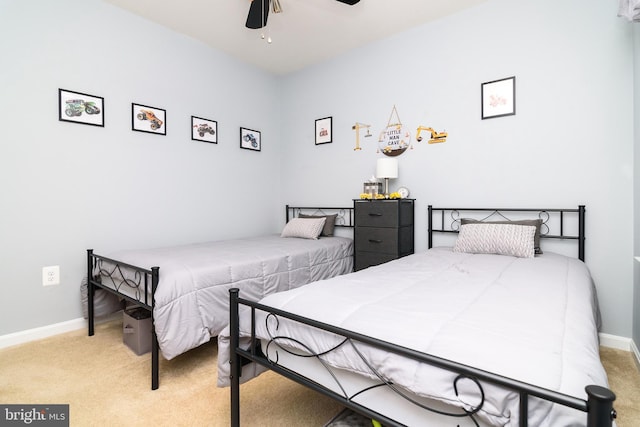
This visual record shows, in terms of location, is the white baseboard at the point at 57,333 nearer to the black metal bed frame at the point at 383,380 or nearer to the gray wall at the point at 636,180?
the gray wall at the point at 636,180

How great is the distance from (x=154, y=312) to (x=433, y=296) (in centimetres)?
146

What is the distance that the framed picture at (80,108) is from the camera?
2.57 m

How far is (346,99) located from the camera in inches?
146

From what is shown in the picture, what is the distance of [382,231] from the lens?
9.86 ft

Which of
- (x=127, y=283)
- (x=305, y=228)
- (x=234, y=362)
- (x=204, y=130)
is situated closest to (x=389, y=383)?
(x=234, y=362)

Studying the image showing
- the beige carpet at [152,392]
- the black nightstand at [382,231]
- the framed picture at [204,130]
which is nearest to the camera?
the beige carpet at [152,392]

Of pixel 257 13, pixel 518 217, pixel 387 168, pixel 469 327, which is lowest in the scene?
pixel 469 327

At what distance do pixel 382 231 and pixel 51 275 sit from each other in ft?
8.66

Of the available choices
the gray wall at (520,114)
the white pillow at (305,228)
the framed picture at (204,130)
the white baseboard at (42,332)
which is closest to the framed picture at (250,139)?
the framed picture at (204,130)

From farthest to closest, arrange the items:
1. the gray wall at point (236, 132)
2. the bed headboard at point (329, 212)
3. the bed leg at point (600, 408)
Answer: the bed headboard at point (329, 212)
the gray wall at point (236, 132)
the bed leg at point (600, 408)

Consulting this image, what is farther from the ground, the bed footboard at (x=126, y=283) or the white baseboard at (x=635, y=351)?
the bed footboard at (x=126, y=283)

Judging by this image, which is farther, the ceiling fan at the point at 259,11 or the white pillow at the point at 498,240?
the ceiling fan at the point at 259,11

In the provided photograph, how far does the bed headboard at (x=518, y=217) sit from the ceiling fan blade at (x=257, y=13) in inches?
83.5

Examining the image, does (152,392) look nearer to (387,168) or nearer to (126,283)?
(126,283)
